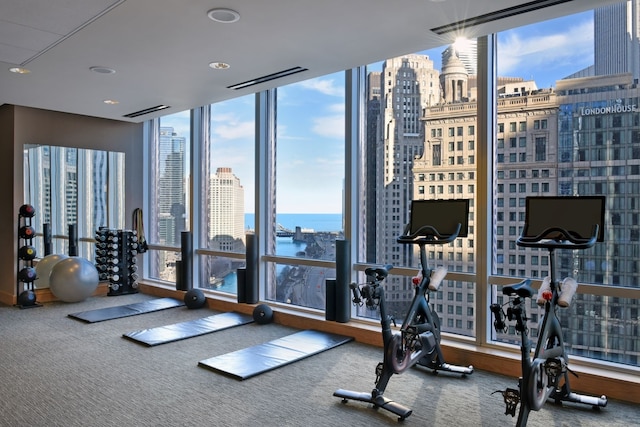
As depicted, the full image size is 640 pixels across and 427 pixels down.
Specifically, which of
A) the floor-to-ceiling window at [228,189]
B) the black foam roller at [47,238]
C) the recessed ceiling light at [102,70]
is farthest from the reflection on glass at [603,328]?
the black foam roller at [47,238]

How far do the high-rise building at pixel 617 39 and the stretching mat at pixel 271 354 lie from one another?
3412 mm

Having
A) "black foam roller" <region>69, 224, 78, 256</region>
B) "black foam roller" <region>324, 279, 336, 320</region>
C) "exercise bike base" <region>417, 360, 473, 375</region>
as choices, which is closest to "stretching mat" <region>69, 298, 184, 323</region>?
"black foam roller" <region>69, 224, 78, 256</region>

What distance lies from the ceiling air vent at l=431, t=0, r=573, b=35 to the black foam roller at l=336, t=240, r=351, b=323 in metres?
2.35

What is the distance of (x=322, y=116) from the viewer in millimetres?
5668

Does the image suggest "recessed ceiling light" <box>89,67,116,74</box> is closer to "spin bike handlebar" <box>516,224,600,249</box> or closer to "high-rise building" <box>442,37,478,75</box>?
"high-rise building" <box>442,37,478,75</box>

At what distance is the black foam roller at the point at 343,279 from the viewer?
500 centimetres

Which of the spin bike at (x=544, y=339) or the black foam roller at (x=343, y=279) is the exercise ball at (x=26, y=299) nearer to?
the black foam roller at (x=343, y=279)

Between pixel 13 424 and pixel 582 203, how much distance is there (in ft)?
13.2

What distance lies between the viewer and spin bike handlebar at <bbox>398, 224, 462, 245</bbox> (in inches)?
143

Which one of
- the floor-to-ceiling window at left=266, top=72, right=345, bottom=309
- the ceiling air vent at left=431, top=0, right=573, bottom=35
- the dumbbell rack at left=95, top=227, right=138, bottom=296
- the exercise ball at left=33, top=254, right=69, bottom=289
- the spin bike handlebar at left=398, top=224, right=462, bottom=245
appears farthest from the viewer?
the dumbbell rack at left=95, top=227, right=138, bottom=296

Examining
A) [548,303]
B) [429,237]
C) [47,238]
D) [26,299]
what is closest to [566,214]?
[548,303]

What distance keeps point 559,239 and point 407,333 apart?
1.25 meters

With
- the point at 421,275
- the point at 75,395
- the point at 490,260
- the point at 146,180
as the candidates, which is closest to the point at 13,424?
the point at 75,395

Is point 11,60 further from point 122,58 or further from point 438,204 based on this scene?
point 438,204
